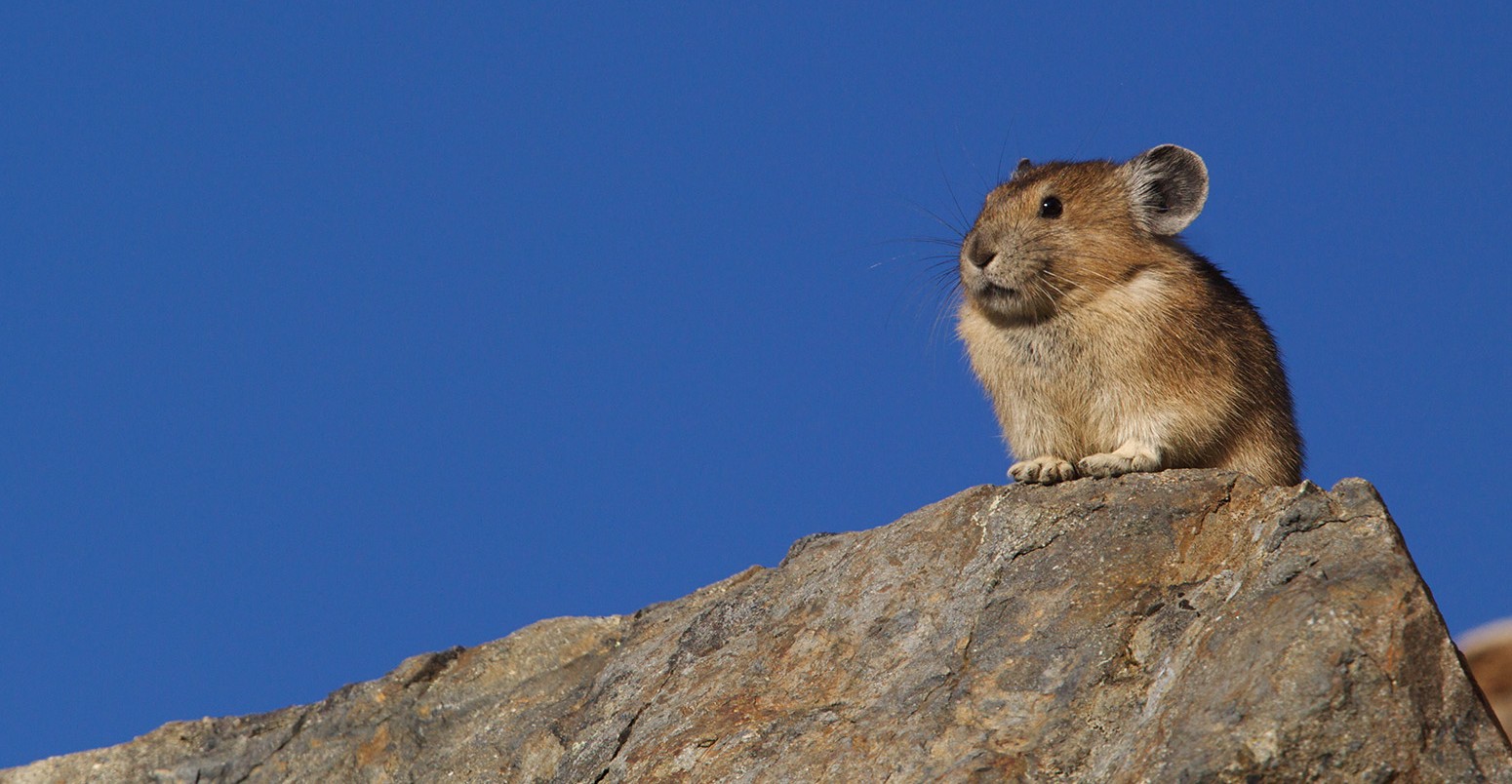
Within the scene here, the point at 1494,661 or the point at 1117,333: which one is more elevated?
the point at 1117,333

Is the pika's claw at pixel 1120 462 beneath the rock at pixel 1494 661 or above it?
above

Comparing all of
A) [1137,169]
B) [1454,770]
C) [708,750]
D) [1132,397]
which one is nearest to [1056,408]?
[1132,397]

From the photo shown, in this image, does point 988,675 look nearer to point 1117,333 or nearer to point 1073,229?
point 1117,333

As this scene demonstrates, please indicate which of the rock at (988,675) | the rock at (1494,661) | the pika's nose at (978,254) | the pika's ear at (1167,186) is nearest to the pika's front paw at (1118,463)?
the rock at (988,675)

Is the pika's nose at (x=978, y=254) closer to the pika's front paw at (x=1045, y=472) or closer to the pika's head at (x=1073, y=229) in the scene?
the pika's head at (x=1073, y=229)

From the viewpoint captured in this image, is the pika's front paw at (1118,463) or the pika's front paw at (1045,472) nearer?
the pika's front paw at (1045,472)

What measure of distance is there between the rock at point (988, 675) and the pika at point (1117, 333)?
1.12 m

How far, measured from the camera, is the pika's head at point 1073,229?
10.2 m

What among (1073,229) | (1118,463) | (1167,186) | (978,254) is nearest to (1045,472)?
(1118,463)

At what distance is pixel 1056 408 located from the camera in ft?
33.2

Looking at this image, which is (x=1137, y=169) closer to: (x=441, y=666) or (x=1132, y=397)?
(x=1132, y=397)

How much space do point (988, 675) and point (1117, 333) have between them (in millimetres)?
3155

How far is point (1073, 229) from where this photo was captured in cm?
1030

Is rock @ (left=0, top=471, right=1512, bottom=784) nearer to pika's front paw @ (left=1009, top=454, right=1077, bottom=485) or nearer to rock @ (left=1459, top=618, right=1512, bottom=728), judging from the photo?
pika's front paw @ (left=1009, top=454, right=1077, bottom=485)
